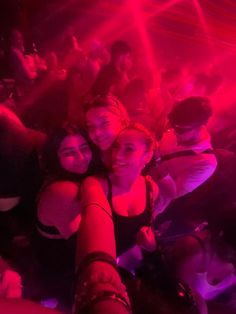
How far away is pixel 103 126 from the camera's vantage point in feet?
7.12

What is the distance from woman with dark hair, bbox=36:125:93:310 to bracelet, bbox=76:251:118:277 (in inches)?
31.4

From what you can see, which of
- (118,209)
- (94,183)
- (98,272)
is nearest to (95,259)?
(98,272)

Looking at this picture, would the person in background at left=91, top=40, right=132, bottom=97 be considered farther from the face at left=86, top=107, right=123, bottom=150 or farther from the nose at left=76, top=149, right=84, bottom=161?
the nose at left=76, top=149, right=84, bottom=161

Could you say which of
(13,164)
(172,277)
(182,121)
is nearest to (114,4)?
(182,121)

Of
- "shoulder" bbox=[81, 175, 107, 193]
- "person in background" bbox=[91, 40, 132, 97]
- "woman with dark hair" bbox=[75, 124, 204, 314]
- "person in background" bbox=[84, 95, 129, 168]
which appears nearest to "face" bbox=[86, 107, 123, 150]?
"person in background" bbox=[84, 95, 129, 168]

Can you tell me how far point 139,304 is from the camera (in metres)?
1.47

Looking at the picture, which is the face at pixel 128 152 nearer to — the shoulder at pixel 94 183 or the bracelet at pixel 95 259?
the shoulder at pixel 94 183

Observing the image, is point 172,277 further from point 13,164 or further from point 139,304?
point 13,164

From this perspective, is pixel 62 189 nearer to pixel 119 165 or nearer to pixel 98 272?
pixel 119 165

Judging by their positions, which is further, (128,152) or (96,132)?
(96,132)

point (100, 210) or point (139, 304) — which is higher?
point (100, 210)

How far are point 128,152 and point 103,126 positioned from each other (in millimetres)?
394

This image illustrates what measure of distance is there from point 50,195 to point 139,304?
61 cm

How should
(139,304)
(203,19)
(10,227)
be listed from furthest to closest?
(203,19) < (10,227) < (139,304)
